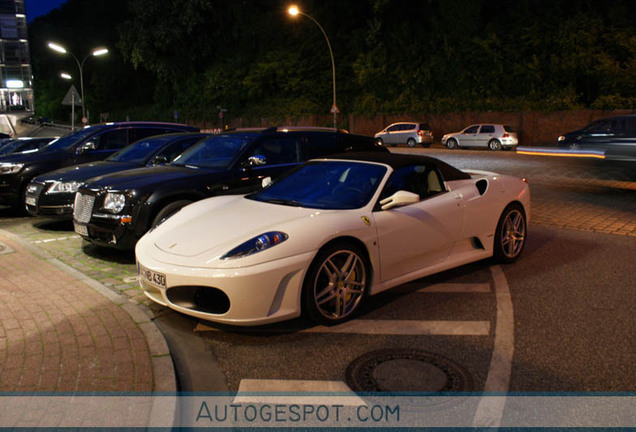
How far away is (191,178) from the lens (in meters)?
7.13

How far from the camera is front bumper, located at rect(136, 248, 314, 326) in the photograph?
4125 mm

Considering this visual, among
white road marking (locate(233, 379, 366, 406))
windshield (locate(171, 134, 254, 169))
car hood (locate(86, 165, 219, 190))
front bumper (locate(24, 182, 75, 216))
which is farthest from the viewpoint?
front bumper (locate(24, 182, 75, 216))

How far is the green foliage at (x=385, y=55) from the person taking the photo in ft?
108

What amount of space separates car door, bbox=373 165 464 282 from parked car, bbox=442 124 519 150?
26287 mm

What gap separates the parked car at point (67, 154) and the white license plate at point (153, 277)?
709 cm

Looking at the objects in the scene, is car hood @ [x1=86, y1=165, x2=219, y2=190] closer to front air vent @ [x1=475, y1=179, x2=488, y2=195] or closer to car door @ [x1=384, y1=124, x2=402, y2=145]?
front air vent @ [x1=475, y1=179, x2=488, y2=195]

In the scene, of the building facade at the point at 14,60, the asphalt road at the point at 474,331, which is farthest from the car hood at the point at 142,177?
the building facade at the point at 14,60

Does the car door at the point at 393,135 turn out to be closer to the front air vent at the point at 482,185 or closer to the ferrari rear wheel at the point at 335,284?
the front air vent at the point at 482,185

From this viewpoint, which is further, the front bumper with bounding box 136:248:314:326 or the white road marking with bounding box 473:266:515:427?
the front bumper with bounding box 136:248:314:326

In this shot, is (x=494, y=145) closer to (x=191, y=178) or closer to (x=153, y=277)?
(x=191, y=178)

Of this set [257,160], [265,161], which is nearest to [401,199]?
[257,160]

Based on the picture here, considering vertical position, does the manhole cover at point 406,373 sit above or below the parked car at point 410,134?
below

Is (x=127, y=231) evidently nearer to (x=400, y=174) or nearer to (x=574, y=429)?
(x=400, y=174)

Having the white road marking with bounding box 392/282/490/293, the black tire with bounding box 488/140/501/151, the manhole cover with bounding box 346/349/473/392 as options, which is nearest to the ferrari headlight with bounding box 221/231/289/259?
the manhole cover with bounding box 346/349/473/392
